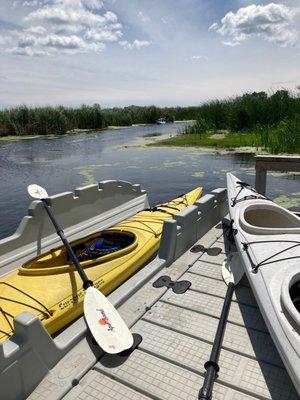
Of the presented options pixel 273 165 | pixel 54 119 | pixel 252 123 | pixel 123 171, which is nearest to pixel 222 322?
pixel 273 165

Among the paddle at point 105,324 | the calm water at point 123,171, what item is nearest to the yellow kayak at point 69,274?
the paddle at point 105,324

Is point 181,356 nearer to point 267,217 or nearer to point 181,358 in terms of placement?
→ point 181,358

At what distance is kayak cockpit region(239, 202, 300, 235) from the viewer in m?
4.10

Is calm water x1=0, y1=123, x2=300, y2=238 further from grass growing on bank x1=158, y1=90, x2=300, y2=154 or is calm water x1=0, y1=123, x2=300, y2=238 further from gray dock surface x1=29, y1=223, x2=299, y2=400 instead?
gray dock surface x1=29, y1=223, x2=299, y2=400

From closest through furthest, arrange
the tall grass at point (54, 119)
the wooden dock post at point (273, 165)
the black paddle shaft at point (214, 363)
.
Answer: the black paddle shaft at point (214, 363) → the wooden dock post at point (273, 165) → the tall grass at point (54, 119)

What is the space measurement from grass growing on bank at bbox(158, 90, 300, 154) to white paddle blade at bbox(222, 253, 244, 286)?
1104 centimetres

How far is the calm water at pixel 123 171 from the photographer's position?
1141cm

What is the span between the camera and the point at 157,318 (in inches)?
127

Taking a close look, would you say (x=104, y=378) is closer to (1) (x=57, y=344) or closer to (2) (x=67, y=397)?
(2) (x=67, y=397)

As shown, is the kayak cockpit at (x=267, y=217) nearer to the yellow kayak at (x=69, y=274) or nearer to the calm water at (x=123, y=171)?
the yellow kayak at (x=69, y=274)

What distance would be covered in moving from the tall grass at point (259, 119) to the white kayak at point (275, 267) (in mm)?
10307

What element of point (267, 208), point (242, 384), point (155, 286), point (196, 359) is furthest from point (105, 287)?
point (267, 208)

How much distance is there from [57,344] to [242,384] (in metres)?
1.43

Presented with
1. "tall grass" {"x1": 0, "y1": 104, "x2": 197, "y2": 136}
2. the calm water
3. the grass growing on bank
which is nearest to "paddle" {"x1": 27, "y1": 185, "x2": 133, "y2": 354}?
the calm water
